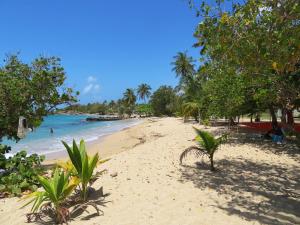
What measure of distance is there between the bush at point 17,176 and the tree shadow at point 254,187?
155 inches

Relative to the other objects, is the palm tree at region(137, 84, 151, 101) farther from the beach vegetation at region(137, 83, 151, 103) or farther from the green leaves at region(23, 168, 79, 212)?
the green leaves at region(23, 168, 79, 212)

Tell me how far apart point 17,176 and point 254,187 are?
594cm

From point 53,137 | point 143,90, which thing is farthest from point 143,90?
point 53,137

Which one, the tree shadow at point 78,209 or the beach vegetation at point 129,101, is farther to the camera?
the beach vegetation at point 129,101

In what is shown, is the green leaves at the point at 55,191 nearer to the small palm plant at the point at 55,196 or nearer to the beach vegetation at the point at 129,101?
the small palm plant at the point at 55,196

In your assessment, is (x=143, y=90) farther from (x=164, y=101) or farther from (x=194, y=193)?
(x=194, y=193)

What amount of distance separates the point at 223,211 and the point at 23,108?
354 inches

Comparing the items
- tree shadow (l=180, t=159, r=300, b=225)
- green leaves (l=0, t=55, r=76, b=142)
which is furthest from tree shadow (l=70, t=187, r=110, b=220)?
green leaves (l=0, t=55, r=76, b=142)

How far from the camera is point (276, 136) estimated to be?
13.6 meters

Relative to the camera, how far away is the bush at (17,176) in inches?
308

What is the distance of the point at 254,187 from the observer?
7.06 meters

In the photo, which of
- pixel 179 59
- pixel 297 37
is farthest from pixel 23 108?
pixel 179 59

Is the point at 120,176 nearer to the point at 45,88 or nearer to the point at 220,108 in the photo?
the point at 45,88

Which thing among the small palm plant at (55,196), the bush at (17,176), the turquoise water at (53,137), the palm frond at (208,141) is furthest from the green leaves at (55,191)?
the turquoise water at (53,137)
